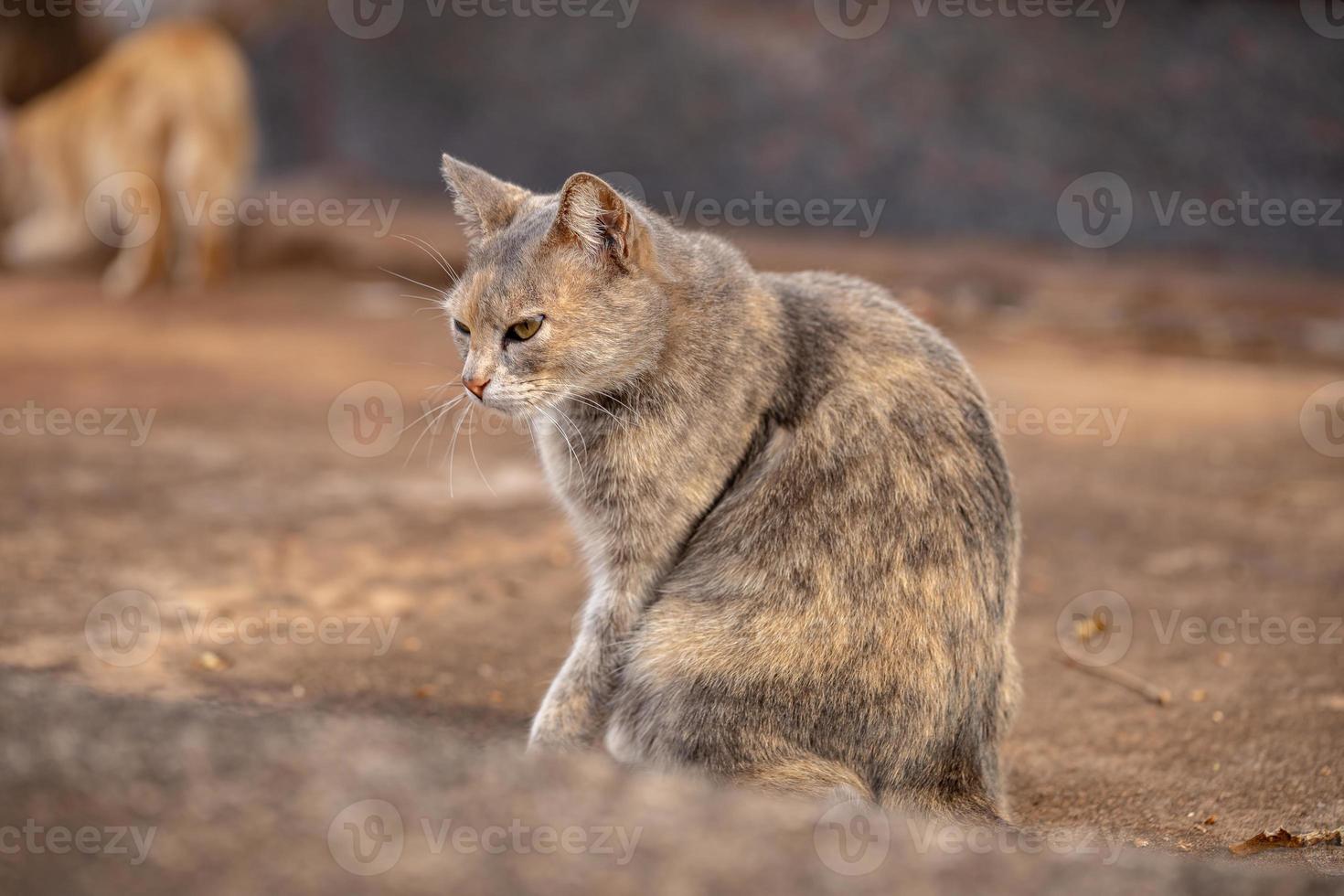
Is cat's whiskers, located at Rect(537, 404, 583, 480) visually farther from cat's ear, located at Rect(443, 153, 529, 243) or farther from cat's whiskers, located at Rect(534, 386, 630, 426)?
cat's ear, located at Rect(443, 153, 529, 243)

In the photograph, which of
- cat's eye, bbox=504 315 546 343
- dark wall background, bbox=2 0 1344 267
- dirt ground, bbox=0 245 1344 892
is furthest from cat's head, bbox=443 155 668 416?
dark wall background, bbox=2 0 1344 267

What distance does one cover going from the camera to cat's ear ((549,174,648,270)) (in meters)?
3.08

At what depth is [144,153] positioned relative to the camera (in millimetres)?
10312

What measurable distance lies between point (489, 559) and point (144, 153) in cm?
677

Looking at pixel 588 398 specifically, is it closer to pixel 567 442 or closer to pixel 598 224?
pixel 567 442

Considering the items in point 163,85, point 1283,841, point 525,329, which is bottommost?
point 163,85

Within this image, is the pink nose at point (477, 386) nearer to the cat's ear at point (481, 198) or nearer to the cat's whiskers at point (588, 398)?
the cat's whiskers at point (588, 398)

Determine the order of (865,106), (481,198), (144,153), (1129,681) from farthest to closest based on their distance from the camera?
(865,106), (144,153), (1129,681), (481,198)

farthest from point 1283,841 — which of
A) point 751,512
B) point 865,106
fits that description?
point 865,106

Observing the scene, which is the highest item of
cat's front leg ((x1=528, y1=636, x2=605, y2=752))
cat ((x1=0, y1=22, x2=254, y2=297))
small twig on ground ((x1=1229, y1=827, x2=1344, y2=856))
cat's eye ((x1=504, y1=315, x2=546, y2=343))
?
cat's eye ((x1=504, y1=315, x2=546, y2=343))

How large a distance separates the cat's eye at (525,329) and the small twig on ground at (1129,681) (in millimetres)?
2385

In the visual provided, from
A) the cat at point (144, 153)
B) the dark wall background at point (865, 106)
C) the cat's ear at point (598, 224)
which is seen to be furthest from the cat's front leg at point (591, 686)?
the cat at point (144, 153)

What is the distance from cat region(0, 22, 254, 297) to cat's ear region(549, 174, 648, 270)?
8017 millimetres

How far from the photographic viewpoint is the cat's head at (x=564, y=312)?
3.19 meters
